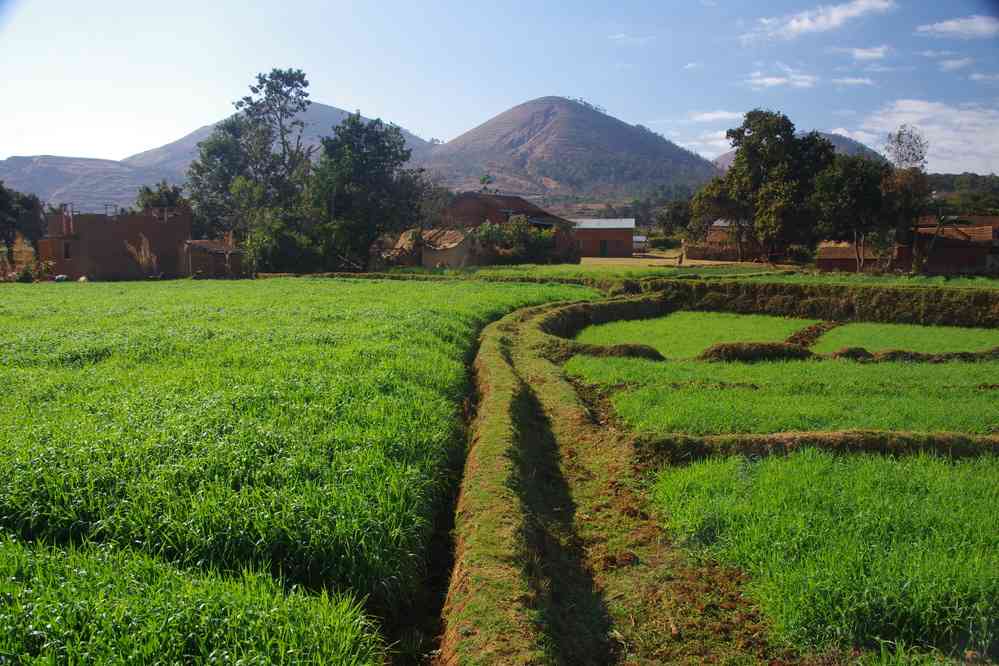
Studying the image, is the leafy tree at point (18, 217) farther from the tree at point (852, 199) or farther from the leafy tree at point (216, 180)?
the tree at point (852, 199)

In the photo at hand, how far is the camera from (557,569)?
468cm

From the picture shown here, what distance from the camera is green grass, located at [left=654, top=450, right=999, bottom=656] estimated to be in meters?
3.65

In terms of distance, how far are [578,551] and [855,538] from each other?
188 cm

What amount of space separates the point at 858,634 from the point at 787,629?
351mm

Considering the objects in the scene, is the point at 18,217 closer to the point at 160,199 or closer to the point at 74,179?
the point at 160,199

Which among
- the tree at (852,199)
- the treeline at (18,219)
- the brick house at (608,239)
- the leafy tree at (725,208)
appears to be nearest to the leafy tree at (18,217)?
the treeline at (18,219)

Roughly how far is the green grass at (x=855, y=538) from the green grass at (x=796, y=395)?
50.4 inches

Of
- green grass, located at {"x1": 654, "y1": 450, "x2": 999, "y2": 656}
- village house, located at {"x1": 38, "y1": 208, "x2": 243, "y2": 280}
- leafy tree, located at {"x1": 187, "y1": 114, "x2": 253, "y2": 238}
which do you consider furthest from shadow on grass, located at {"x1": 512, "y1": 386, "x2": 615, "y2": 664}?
leafy tree, located at {"x1": 187, "y1": 114, "x2": 253, "y2": 238}

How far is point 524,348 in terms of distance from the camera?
41.5ft

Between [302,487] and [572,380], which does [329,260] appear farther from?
[302,487]

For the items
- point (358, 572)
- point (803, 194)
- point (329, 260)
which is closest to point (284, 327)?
point (358, 572)

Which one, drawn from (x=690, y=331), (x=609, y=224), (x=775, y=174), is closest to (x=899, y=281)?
(x=690, y=331)

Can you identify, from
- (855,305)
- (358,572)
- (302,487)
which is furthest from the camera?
(855,305)

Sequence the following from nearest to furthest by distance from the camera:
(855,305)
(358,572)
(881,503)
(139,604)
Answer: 1. (139,604)
2. (358,572)
3. (881,503)
4. (855,305)
